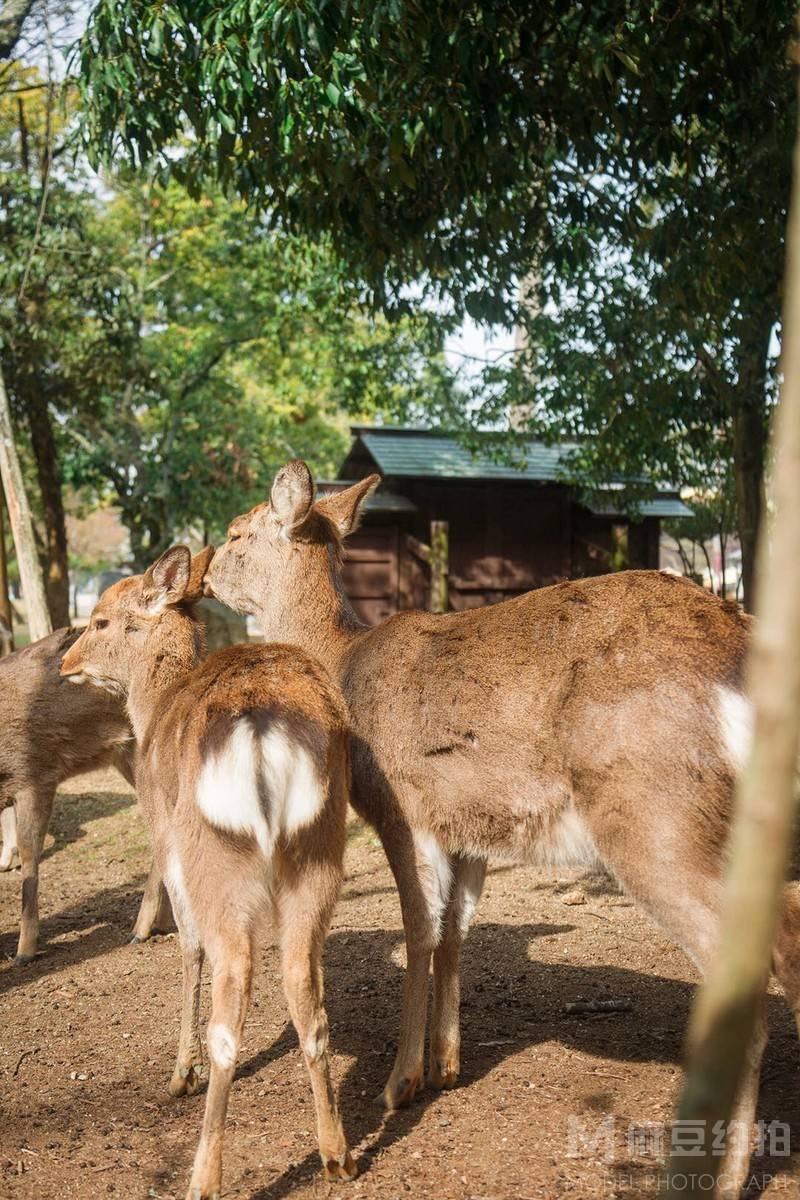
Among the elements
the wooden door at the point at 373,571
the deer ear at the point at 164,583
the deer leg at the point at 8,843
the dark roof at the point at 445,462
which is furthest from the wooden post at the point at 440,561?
the deer ear at the point at 164,583

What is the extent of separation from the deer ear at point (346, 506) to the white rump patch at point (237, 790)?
6.55 feet

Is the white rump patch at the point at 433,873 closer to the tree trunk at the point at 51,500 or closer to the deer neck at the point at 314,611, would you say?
the deer neck at the point at 314,611

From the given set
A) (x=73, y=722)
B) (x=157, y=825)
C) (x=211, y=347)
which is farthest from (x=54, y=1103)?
(x=211, y=347)

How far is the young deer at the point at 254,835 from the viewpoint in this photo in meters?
3.17

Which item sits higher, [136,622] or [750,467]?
[750,467]

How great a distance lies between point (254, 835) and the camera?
319 centimetres

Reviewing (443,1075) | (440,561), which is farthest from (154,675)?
(440,561)

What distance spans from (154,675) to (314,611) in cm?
73

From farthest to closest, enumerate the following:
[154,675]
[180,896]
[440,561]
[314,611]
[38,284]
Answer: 1. [440,561]
2. [38,284]
3. [314,611]
4. [154,675]
5. [180,896]

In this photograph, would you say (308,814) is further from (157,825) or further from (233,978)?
(157,825)

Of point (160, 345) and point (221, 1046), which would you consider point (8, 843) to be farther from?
point (160, 345)

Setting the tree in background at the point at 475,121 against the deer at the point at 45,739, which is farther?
the deer at the point at 45,739

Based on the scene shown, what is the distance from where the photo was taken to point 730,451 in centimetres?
1145

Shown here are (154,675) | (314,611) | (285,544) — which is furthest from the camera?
(285,544)
